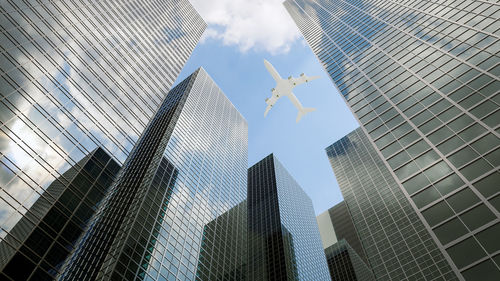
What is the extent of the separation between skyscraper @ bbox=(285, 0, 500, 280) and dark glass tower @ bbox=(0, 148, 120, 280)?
102 ft

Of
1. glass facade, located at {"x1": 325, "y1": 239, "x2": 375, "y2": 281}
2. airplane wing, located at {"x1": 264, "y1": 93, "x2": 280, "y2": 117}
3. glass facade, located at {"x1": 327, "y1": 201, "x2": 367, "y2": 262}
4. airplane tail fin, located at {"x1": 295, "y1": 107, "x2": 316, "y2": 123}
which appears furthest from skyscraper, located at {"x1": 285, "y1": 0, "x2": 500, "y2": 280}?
glass facade, located at {"x1": 327, "y1": 201, "x2": 367, "y2": 262}

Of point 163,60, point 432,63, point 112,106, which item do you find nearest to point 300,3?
point 163,60

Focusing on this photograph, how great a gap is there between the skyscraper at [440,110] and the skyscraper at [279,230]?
323 feet

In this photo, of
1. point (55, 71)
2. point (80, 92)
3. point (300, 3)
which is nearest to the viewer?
point (55, 71)

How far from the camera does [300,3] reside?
376 feet

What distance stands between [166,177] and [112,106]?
4004 cm

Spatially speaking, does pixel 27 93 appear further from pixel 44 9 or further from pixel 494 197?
pixel 494 197

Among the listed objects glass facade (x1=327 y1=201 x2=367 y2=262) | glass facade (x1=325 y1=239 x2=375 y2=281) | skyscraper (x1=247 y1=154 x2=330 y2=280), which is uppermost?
skyscraper (x1=247 y1=154 x2=330 y2=280)

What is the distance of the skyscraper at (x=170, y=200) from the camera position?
59906 mm

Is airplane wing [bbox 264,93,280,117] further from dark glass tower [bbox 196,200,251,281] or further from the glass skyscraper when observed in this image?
dark glass tower [bbox 196,200,251,281]

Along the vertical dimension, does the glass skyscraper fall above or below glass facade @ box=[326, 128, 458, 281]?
above

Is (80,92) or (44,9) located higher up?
(44,9)

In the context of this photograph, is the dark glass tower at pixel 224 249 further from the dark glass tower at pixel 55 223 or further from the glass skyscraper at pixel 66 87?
the dark glass tower at pixel 55 223

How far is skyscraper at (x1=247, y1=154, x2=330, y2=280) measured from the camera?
13550cm
